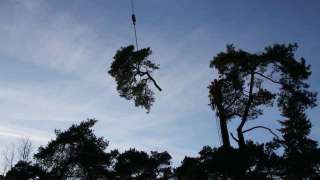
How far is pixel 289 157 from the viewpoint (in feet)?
105

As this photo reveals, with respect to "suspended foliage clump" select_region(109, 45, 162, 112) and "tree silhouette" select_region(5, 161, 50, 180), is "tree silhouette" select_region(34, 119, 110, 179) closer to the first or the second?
"tree silhouette" select_region(5, 161, 50, 180)

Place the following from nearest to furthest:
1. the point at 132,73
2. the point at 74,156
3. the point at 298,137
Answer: the point at 132,73 → the point at 74,156 → the point at 298,137

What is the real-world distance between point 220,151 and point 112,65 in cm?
863

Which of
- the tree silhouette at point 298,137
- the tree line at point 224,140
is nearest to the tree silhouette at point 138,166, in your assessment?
the tree line at point 224,140

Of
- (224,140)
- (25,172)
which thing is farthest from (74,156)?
(224,140)

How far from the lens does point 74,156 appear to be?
115 feet

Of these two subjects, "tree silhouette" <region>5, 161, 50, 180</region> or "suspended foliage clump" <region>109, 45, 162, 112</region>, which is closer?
"suspended foliage clump" <region>109, 45, 162, 112</region>

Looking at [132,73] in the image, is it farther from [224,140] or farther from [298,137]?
[298,137]

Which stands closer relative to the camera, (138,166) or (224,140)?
(224,140)

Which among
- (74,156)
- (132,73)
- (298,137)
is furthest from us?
(298,137)

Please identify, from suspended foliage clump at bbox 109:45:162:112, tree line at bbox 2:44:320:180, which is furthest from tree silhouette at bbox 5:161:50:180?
suspended foliage clump at bbox 109:45:162:112

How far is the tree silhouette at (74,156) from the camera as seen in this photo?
114 ft

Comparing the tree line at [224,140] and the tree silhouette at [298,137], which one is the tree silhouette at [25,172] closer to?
the tree line at [224,140]

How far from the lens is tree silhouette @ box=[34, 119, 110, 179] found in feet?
114
